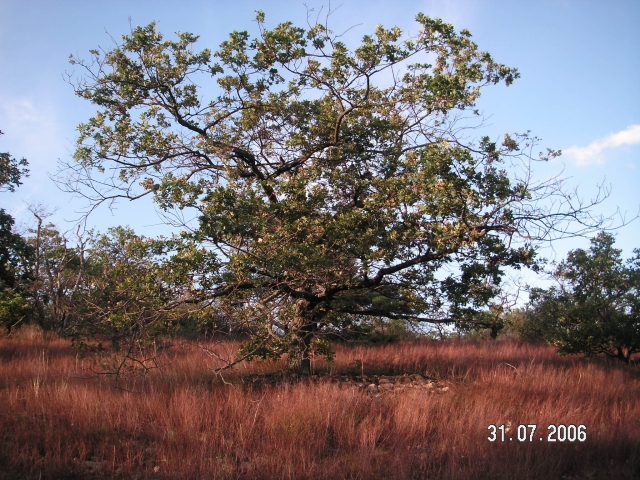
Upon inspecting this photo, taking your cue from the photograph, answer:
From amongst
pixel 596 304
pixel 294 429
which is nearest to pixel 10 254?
pixel 294 429

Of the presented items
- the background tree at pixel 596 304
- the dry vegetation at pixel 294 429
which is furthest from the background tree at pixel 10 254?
the background tree at pixel 596 304

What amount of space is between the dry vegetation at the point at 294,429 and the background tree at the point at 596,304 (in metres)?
3.18

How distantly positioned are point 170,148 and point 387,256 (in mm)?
4214

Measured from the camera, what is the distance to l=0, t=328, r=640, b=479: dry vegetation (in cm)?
532

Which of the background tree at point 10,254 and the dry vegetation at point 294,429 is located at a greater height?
the background tree at point 10,254

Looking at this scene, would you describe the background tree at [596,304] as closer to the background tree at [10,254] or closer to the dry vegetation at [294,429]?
the dry vegetation at [294,429]

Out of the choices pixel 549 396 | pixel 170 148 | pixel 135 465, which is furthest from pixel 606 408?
pixel 170 148

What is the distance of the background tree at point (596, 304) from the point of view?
39.1ft

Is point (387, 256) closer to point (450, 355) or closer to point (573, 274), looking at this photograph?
point (450, 355)

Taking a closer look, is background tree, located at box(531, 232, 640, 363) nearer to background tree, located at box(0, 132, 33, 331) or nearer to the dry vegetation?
the dry vegetation

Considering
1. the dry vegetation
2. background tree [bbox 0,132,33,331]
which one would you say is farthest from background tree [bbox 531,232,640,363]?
background tree [bbox 0,132,33,331]

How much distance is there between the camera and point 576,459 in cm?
608

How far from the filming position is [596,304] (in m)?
12.4

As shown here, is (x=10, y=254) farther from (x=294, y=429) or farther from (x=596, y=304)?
(x=596, y=304)
